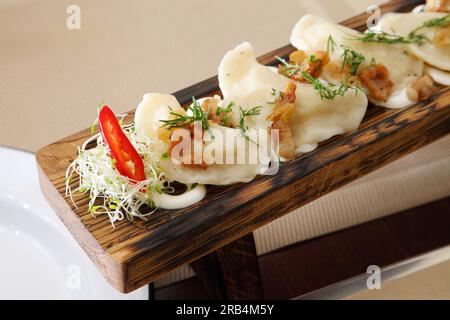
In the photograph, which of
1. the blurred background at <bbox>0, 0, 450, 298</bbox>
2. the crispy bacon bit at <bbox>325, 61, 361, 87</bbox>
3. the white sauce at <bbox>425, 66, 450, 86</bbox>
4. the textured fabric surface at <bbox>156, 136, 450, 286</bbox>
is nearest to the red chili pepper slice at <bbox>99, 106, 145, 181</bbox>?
the blurred background at <bbox>0, 0, 450, 298</bbox>

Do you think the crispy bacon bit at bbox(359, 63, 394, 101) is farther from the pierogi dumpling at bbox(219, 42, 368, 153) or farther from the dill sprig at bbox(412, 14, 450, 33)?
the dill sprig at bbox(412, 14, 450, 33)

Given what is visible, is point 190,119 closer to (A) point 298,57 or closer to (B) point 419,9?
(A) point 298,57

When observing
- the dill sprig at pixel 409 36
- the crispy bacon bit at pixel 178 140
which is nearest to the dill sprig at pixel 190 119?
the crispy bacon bit at pixel 178 140

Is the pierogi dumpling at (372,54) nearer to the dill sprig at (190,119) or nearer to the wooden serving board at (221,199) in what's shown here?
the wooden serving board at (221,199)

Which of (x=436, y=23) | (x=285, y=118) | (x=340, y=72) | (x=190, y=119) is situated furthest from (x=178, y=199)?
(x=436, y=23)

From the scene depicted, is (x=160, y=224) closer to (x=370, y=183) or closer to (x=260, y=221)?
(x=260, y=221)
